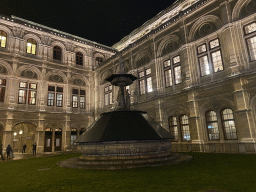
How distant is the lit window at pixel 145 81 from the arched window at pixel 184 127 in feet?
15.1

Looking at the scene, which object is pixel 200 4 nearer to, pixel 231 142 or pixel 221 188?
pixel 231 142

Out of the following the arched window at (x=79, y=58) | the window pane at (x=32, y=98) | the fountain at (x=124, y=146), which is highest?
the arched window at (x=79, y=58)

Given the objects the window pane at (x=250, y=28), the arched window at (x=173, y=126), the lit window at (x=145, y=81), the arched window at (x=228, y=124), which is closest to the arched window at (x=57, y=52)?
the lit window at (x=145, y=81)

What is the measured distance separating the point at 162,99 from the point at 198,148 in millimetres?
5140

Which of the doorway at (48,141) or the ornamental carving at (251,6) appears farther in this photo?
the doorway at (48,141)

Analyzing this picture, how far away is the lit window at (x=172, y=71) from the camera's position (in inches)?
611

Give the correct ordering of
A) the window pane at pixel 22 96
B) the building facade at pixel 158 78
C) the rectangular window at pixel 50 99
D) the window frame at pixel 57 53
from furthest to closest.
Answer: the window frame at pixel 57 53
the rectangular window at pixel 50 99
the window pane at pixel 22 96
the building facade at pixel 158 78

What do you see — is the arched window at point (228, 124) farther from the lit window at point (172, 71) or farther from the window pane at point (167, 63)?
the window pane at point (167, 63)

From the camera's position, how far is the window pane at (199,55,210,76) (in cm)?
1358

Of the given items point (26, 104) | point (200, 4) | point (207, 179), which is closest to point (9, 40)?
point (26, 104)

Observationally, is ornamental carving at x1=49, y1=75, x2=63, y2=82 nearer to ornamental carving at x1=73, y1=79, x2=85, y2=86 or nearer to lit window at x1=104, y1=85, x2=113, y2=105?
ornamental carving at x1=73, y1=79, x2=85, y2=86

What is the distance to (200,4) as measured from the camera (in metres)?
13.8

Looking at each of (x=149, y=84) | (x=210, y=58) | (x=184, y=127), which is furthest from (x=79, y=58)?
(x=210, y=58)

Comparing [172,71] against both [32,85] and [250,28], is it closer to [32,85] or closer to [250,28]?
[250,28]
